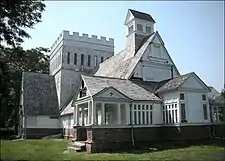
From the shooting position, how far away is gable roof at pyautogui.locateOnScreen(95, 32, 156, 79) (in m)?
28.8

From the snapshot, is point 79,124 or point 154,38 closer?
point 79,124

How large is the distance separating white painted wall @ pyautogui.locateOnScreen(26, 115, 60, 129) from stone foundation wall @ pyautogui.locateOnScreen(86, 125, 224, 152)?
17263 mm

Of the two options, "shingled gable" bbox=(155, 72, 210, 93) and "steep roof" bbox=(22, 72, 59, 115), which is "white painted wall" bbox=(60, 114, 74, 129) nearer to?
"steep roof" bbox=(22, 72, 59, 115)

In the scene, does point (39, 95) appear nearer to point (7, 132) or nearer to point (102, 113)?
point (7, 132)

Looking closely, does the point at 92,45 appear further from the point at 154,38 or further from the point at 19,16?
the point at 19,16

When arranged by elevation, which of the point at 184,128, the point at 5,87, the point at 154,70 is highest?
the point at 154,70

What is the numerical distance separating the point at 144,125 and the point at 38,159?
10.9 meters

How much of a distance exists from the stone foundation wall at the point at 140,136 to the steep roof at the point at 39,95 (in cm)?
1798

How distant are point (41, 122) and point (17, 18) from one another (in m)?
24.3

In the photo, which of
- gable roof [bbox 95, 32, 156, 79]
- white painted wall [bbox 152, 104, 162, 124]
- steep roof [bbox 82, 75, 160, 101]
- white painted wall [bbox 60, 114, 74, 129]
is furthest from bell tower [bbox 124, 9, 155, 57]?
white painted wall [bbox 60, 114, 74, 129]

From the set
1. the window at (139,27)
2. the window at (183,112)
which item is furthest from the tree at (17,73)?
the window at (183,112)

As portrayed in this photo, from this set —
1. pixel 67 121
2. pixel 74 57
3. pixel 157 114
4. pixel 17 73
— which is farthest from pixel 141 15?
pixel 17 73

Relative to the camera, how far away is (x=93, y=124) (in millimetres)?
20672

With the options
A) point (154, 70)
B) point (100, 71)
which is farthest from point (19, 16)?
point (100, 71)
